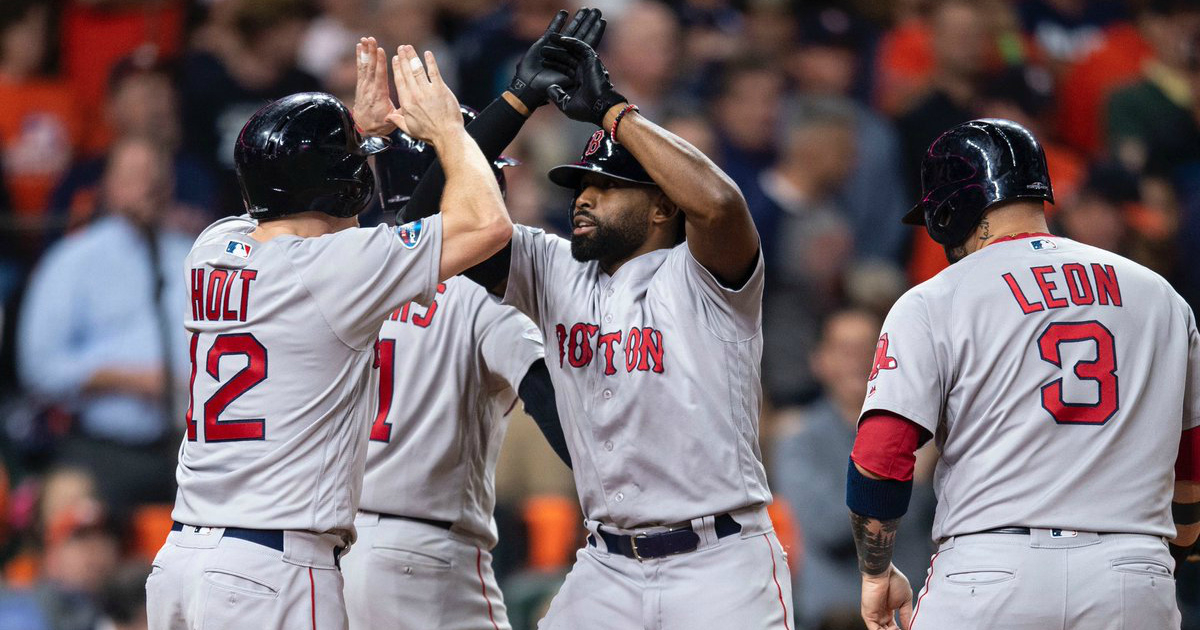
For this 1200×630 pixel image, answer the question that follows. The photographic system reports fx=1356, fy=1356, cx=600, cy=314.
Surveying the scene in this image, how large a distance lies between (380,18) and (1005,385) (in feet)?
19.7

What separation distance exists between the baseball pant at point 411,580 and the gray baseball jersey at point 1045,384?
5.27 feet

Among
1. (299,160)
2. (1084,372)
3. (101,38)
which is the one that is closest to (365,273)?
(299,160)

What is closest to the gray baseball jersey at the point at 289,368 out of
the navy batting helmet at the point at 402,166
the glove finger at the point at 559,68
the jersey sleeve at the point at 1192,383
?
the glove finger at the point at 559,68

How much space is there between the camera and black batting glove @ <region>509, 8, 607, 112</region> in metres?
4.22

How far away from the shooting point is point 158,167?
7941 millimetres

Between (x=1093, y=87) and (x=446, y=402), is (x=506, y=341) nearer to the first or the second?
(x=446, y=402)

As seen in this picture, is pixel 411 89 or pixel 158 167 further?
pixel 158 167

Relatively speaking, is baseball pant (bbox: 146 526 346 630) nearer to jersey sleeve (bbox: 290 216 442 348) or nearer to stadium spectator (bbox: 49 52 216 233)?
jersey sleeve (bbox: 290 216 442 348)

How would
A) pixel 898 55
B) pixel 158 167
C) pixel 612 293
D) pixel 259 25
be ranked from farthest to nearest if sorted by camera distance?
pixel 898 55
pixel 259 25
pixel 158 167
pixel 612 293

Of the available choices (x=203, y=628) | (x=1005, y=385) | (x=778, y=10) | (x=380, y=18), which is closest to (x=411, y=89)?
(x=203, y=628)

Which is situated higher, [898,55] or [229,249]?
[898,55]

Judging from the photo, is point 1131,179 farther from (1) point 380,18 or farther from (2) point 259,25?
(2) point 259,25

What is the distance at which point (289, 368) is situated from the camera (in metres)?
3.73

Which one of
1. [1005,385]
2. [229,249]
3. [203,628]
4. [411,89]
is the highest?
[411,89]
